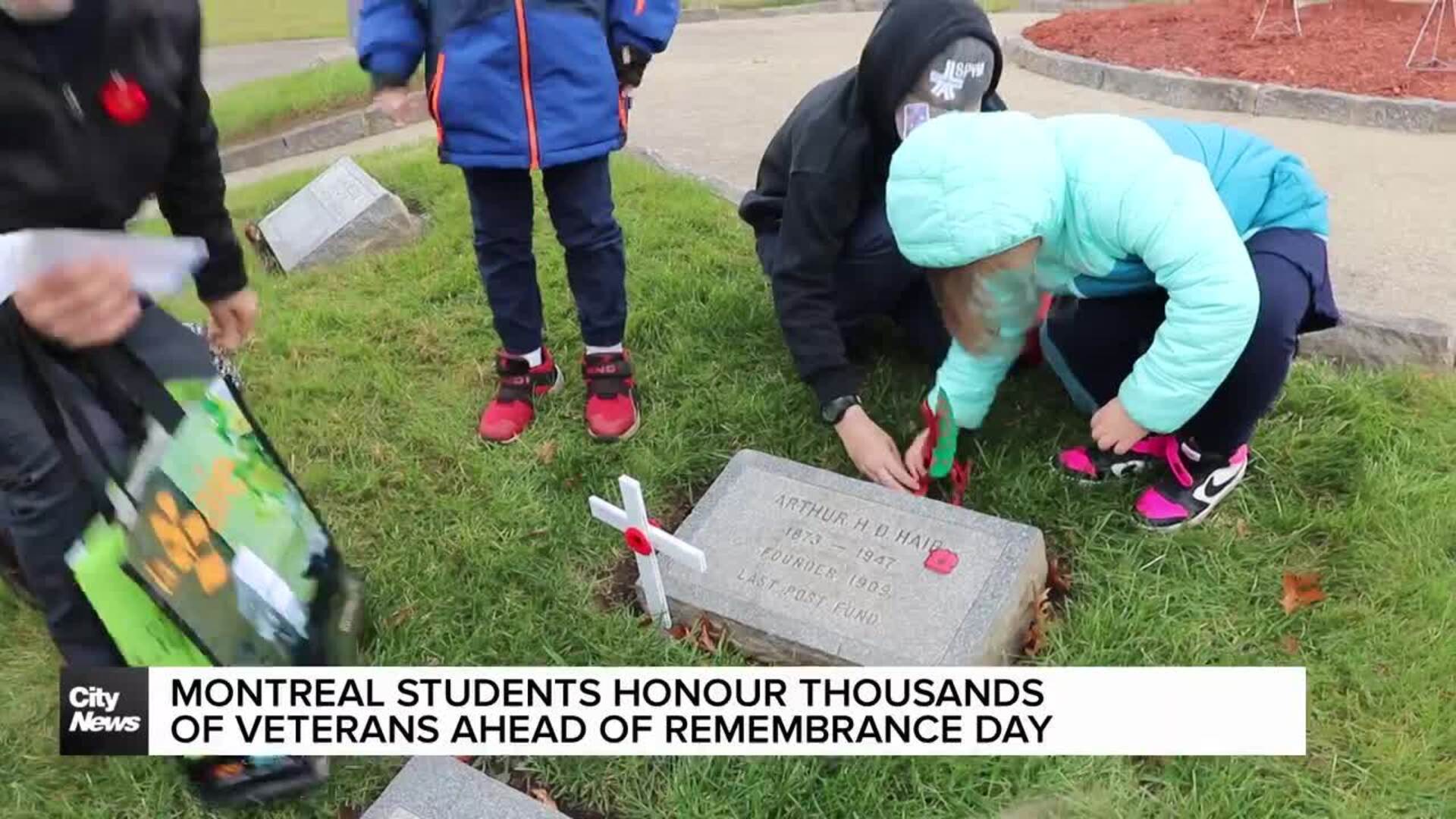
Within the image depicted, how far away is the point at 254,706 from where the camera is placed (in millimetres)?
1565

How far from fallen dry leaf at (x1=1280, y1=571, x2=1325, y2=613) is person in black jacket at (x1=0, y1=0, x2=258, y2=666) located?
1.81 meters

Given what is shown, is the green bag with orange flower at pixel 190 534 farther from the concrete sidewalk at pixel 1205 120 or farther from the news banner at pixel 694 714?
the concrete sidewalk at pixel 1205 120

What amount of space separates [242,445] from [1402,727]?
179 cm

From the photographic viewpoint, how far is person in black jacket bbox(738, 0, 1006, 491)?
1.89 meters

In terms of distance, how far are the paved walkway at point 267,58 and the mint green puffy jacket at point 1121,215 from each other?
7751 mm

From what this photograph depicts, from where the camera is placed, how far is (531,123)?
2111mm

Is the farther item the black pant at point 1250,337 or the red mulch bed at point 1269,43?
the red mulch bed at point 1269,43

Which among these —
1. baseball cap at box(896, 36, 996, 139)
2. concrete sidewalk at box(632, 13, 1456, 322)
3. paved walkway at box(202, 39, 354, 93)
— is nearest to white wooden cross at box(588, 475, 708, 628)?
baseball cap at box(896, 36, 996, 139)

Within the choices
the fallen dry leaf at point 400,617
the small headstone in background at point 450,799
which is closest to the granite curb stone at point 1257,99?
the fallen dry leaf at point 400,617

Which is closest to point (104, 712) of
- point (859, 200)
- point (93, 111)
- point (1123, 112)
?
point (93, 111)

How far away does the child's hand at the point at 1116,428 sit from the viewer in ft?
5.90

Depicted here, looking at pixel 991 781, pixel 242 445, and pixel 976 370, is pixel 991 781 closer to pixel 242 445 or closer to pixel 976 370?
pixel 976 370

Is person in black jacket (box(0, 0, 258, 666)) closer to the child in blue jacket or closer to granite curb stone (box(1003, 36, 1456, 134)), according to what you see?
the child in blue jacket

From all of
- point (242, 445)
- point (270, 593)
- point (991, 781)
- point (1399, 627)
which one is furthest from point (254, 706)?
point (1399, 627)
